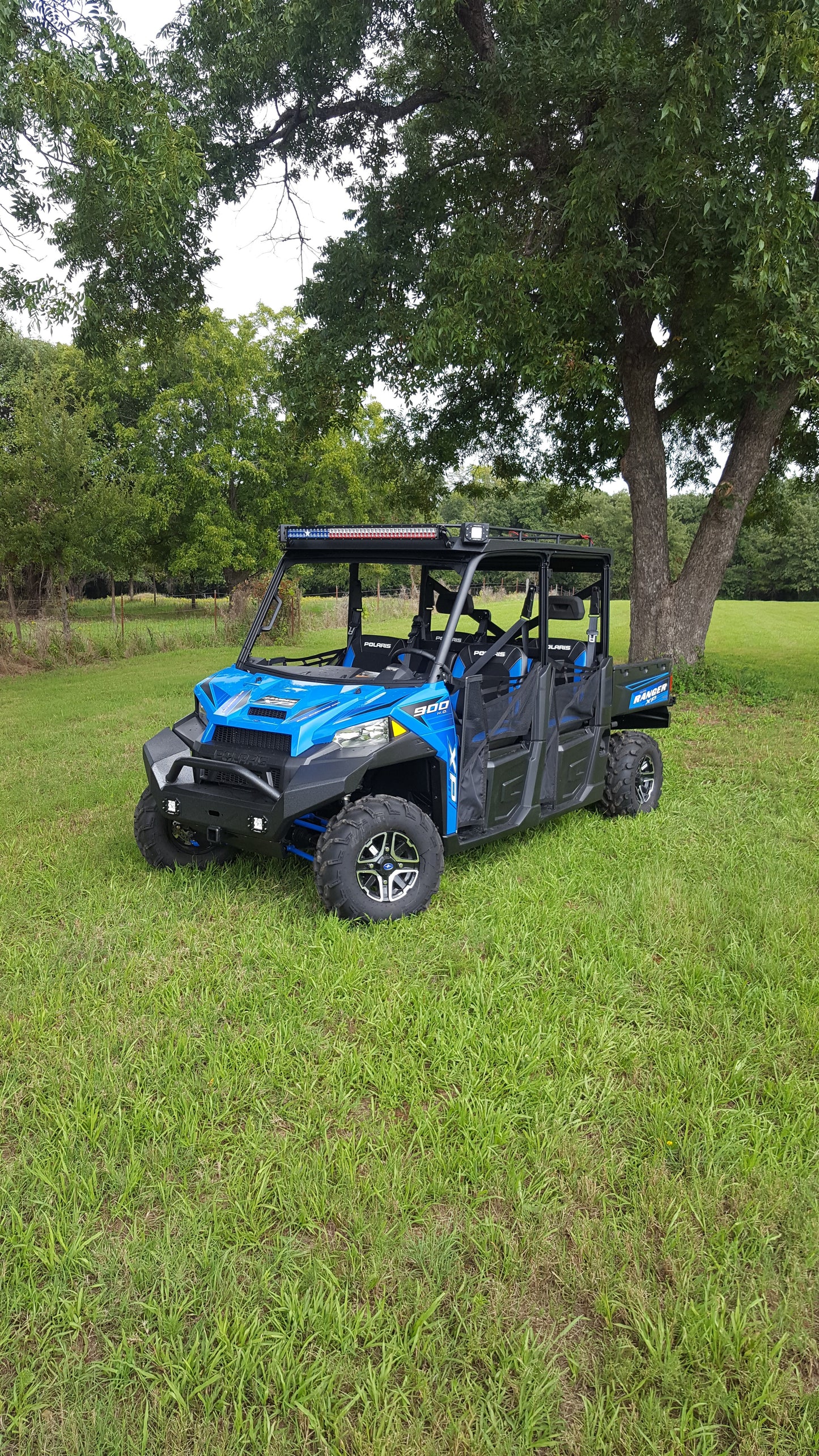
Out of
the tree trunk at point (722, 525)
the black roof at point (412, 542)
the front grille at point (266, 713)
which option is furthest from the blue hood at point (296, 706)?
the tree trunk at point (722, 525)

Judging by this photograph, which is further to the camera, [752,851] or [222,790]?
[752,851]

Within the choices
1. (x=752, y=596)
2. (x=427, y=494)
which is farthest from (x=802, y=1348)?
(x=752, y=596)

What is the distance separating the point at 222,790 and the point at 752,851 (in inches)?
141

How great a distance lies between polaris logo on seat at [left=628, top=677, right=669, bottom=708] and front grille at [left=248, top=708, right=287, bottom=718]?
318 cm

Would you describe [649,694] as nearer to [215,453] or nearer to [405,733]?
[405,733]

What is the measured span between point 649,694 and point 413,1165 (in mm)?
4951

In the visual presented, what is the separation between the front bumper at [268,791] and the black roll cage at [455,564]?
0.73 metres

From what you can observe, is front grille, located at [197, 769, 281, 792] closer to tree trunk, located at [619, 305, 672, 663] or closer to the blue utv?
the blue utv

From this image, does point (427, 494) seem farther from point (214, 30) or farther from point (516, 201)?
point (214, 30)

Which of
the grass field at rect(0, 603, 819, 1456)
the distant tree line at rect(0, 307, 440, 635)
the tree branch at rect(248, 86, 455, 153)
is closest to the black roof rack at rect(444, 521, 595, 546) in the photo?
the grass field at rect(0, 603, 819, 1456)

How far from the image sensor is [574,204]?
9742 millimetres

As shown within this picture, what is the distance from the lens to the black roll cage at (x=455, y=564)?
16.7 ft

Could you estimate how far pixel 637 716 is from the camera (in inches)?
295

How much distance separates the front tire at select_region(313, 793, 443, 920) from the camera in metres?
4.46
